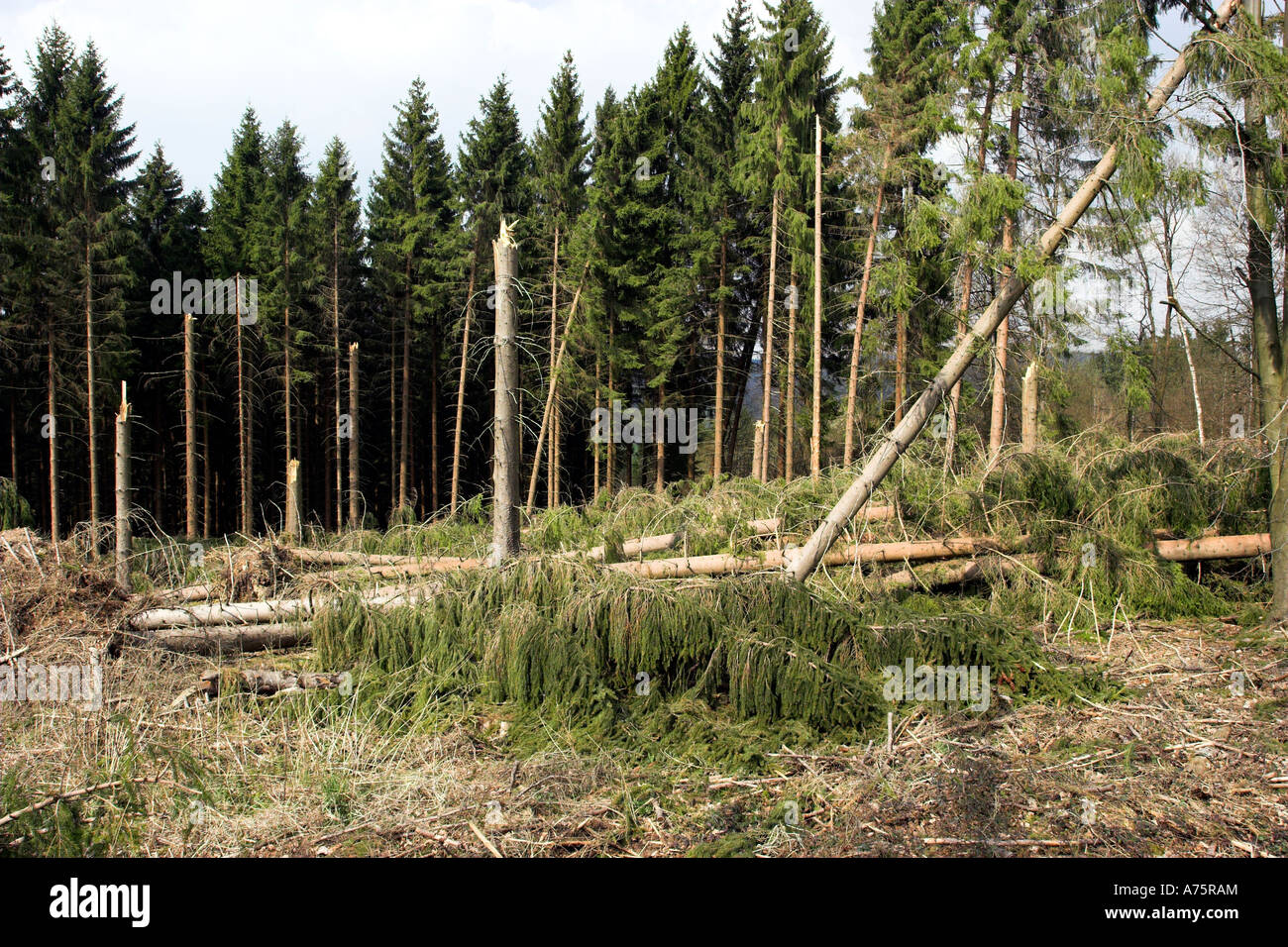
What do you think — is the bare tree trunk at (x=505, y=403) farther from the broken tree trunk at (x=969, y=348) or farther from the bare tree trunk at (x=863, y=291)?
the bare tree trunk at (x=863, y=291)

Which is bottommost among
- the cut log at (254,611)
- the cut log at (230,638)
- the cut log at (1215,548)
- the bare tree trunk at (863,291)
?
the cut log at (230,638)

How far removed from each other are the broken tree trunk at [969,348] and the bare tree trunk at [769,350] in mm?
11196

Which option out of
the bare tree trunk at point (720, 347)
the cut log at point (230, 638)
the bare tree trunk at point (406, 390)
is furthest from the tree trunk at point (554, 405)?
the cut log at point (230, 638)

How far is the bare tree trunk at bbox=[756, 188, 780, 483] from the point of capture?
65.0 ft

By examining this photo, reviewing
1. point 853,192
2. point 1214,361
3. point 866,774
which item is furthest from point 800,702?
point 1214,361

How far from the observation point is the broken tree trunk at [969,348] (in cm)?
735

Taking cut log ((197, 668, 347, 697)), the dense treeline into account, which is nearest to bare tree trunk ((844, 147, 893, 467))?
the dense treeline

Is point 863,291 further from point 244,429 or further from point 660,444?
point 244,429

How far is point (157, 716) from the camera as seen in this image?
5.79 m

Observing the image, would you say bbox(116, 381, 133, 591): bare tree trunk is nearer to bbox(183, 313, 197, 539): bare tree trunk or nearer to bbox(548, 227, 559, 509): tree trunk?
bbox(548, 227, 559, 509): tree trunk

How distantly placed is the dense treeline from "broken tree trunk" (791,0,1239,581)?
6.27 meters

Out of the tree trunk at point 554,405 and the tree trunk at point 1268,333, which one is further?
the tree trunk at point 554,405

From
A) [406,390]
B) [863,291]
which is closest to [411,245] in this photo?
[406,390]
